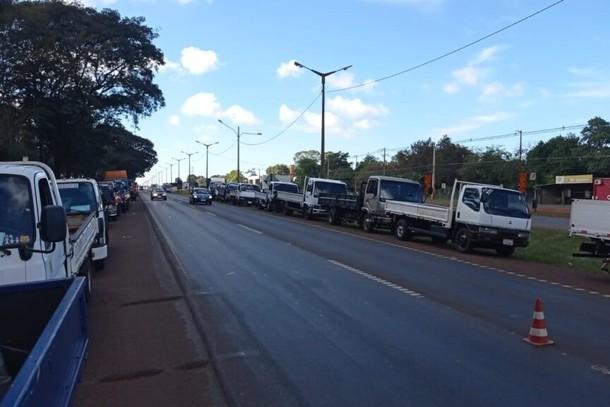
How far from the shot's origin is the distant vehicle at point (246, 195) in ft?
182

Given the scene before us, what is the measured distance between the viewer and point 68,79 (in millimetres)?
44375

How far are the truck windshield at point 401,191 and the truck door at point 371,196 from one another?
293 mm

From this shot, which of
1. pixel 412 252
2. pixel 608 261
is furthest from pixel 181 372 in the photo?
pixel 412 252

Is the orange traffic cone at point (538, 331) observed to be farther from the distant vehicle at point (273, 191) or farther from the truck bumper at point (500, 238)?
the distant vehicle at point (273, 191)

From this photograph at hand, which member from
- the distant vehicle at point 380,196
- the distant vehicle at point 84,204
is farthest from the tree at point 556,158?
the distant vehicle at point 84,204

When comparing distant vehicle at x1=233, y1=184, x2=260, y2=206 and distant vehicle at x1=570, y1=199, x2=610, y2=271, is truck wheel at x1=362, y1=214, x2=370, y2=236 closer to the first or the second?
distant vehicle at x1=570, y1=199, x2=610, y2=271

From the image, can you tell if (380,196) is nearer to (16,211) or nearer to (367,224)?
(367,224)

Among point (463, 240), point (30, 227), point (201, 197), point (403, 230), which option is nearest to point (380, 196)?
point (403, 230)

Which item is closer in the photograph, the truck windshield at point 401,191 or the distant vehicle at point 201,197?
the truck windshield at point 401,191

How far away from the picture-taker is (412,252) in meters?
18.6

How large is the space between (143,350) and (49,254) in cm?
154

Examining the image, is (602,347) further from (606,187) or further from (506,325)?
(606,187)

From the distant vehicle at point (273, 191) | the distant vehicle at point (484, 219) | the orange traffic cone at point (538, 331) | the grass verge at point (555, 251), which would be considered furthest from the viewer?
the distant vehicle at point (273, 191)

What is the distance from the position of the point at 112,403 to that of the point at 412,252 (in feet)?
46.0
